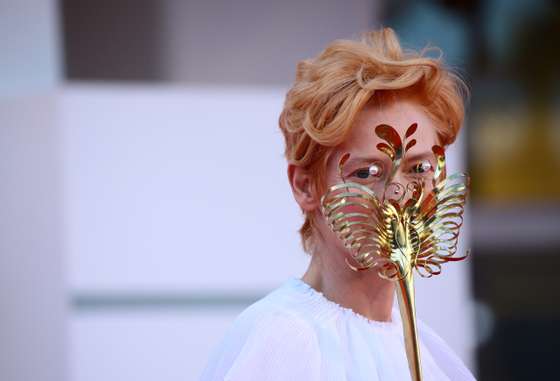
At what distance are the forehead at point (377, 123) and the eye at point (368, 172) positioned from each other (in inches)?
1.0

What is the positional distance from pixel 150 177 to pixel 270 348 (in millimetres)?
1537

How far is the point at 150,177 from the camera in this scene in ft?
8.18

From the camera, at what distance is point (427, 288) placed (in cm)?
267

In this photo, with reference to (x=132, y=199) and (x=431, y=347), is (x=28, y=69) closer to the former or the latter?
(x=132, y=199)

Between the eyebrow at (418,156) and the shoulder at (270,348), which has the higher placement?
the eyebrow at (418,156)

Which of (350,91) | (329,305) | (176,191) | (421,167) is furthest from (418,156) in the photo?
(176,191)

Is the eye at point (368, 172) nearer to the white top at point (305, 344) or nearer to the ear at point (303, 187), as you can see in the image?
the ear at point (303, 187)

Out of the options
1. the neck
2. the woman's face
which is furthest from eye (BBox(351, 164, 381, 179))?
the neck

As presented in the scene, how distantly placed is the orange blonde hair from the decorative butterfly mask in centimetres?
5

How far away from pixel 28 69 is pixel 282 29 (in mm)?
842

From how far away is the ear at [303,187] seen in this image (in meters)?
1.13

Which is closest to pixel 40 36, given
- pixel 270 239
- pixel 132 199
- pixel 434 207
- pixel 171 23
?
pixel 171 23

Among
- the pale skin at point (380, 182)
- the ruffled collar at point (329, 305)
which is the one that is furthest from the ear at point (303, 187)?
the ruffled collar at point (329, 305)

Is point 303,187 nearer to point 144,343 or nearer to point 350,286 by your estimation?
point 350,286
